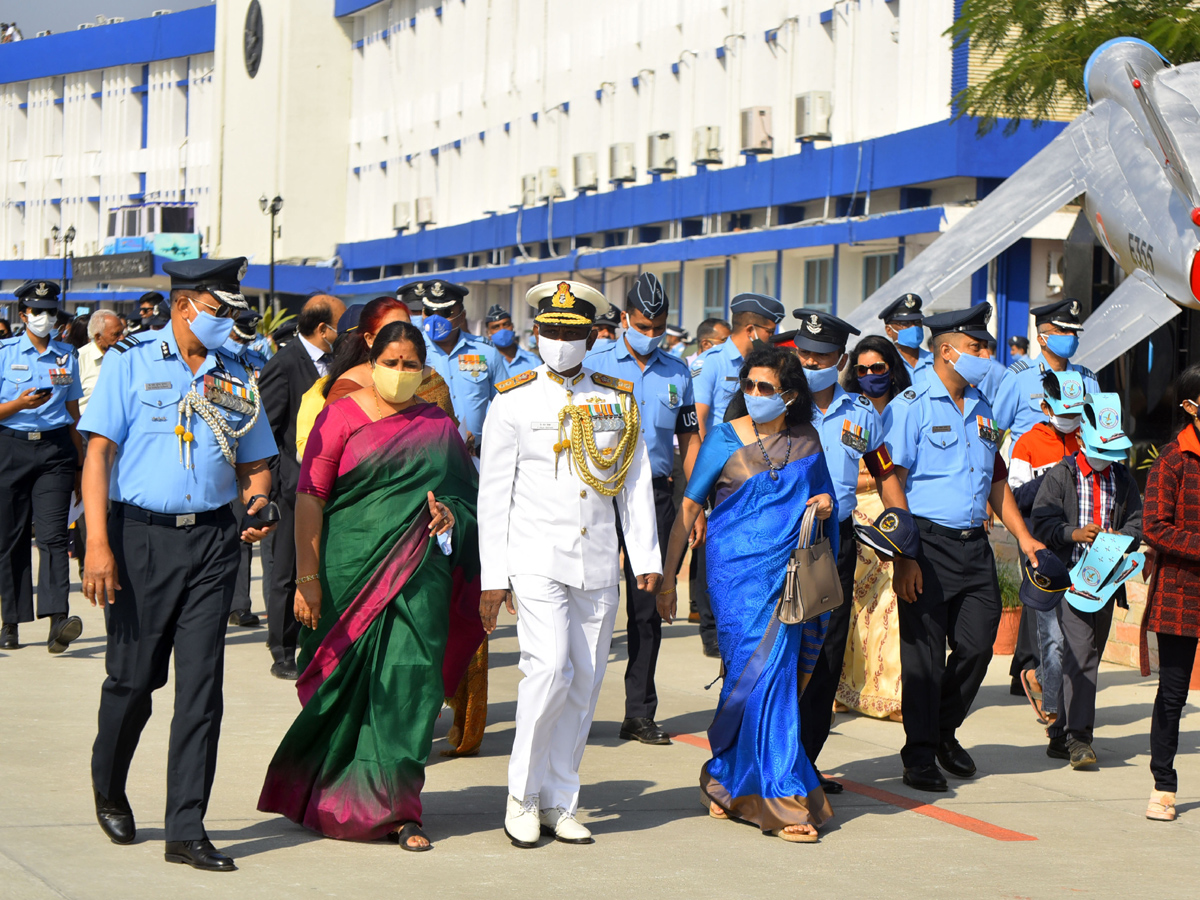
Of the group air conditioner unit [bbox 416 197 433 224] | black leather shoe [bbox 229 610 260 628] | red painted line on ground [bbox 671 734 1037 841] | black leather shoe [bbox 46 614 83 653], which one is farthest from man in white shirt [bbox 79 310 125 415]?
air conditioner unit [bbox 416 197 433 224]

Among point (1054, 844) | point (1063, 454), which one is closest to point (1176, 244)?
point (1063, 454)

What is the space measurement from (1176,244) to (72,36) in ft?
197

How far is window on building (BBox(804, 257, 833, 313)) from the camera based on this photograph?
89.0 ft

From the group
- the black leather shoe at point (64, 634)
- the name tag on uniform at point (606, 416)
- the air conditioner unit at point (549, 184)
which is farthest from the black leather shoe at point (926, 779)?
the air conditioner unit at point (549, 184)

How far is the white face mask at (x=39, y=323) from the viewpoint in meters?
10.8

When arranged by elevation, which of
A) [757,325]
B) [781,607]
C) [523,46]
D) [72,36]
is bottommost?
[781,607]

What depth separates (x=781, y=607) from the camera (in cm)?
664

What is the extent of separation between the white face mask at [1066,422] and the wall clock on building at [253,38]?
51658mm

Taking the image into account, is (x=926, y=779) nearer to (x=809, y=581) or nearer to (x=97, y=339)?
(x=809, y=581)

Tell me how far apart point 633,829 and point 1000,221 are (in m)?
9.30

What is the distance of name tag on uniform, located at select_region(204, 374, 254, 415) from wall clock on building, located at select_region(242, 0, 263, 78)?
175 feet

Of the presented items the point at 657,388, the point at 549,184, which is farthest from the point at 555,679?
the point at 549,184

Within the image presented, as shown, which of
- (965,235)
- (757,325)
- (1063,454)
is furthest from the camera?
(965,235)

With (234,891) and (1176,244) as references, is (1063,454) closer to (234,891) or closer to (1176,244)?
(1176,244)
